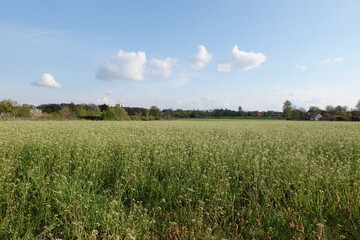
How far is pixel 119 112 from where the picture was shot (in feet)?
194

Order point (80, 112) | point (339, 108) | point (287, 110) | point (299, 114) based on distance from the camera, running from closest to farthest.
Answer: point (80, 112), point (299, 114), point (287, 110), point (339, 108)

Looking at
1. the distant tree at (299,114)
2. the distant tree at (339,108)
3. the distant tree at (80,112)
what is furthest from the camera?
the distant tree at (339,108)

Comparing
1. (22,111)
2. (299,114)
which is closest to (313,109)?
(299,114)

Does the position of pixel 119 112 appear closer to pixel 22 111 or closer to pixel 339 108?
pixel 22 111

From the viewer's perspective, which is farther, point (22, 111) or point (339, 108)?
point (339, 108)

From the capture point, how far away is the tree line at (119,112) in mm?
55891

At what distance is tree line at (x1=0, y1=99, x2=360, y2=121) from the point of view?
55.9 m

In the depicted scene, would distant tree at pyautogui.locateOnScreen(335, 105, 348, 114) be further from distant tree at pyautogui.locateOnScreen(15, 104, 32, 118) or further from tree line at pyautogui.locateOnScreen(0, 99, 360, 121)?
distant tree at pyautogui.locateOnScreen(15, 104, 32, 118)

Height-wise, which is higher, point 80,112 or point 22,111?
point 80,112

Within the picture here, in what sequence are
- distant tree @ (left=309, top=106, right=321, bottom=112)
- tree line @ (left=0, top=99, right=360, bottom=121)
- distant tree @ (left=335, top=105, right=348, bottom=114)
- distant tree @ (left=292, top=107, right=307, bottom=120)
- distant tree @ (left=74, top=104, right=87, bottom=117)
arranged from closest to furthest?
tree line @ (left=0, top=99, right=360, bottom=121), distant tree @ (left=74, top=104, right=87, bottom=117), distant tree @ (left=292, top=107, right=307, bottom=120), distant tree @ (left=335, top=105, right=348, bottom=114), distant tree @ (left=309, top=106, right=321, bottom=112)

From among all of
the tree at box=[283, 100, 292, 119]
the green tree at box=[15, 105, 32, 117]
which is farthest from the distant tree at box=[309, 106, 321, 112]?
the green tree at box=[15, 105, 32, 117]

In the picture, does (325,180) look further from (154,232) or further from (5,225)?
(5,225)

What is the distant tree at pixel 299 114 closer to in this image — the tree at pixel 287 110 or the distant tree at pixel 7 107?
the tree at pixel 287 110

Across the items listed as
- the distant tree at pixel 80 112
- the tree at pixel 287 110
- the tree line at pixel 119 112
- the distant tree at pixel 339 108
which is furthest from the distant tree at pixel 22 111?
the distant tree at pixel 339 108
